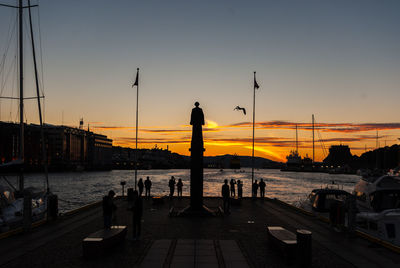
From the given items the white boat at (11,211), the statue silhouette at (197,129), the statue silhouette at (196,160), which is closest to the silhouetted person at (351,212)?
the statue silhouette at (196,160)

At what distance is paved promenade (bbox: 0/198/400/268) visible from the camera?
1238cm

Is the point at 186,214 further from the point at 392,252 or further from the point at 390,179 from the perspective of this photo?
the point at 390,179

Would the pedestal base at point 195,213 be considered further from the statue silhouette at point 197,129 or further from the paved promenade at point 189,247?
the statue silhouette at point 197,129

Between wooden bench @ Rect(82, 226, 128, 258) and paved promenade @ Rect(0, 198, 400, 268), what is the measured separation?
29 cm

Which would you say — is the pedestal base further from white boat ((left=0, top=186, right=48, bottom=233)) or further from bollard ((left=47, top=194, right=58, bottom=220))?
white boat ((left=0, top=186, right=48, bottom=233))

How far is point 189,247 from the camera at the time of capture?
1444 centimetres

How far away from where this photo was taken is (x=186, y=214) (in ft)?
78.0

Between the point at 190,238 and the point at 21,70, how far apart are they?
93.1ft

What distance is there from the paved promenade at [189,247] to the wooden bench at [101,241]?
0.29m

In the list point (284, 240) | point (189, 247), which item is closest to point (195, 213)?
point (189, 247)

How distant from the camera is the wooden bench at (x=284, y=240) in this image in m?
12.5

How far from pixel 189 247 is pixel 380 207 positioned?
65.5 feet

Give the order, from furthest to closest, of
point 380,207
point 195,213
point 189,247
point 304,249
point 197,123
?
point 380,207, point 197,123, point 195,213, point 189,247, point 304,249

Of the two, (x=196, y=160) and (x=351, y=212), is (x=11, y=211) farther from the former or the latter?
(x=351, y=212)
